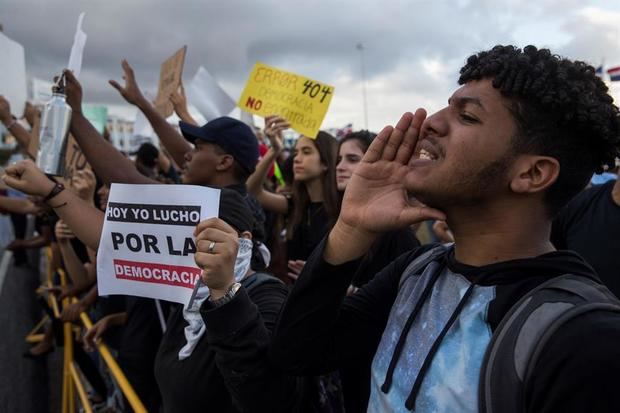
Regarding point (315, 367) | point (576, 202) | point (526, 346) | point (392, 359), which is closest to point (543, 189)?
point (526, 346)

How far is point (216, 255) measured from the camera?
137 cm

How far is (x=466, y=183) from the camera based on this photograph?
1227mm

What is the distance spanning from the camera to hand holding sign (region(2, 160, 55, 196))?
205 cm

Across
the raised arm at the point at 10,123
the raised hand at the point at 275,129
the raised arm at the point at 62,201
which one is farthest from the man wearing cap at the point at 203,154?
the raised arm at the point at 10,123

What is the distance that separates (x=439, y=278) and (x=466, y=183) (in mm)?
273

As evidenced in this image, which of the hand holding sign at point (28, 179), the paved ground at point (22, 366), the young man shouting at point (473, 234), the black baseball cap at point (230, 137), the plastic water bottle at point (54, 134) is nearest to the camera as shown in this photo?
the young man shouting at point (473, 234)

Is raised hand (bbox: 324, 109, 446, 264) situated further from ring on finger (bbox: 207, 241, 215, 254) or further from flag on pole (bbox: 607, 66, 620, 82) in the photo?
flag on pole (bbox: 607, 66, 620, 82)

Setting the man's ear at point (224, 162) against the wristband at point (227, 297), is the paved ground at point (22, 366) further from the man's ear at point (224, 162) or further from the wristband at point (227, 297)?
the wristband at point (227, 297)

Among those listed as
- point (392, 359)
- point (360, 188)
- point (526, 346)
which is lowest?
point (392, 359)

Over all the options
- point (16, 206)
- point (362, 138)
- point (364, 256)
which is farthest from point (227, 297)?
point (16, 206)

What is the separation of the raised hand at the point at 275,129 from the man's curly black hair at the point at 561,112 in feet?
10.1

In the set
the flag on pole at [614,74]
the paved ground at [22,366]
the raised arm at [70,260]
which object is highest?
the flag on pole at [614,74]

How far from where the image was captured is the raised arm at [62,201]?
206 cm

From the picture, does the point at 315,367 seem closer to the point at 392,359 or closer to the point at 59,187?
the point at 392,359
